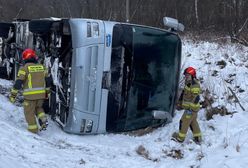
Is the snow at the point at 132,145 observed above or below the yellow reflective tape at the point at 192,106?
below

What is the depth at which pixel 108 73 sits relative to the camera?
7527mm

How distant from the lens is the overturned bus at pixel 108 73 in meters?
7.32

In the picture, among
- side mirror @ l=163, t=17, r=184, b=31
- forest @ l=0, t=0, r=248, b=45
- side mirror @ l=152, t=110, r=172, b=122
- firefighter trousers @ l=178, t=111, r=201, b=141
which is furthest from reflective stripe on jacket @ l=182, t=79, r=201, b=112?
A: forest @ l=0, t=0, r=248, b=45

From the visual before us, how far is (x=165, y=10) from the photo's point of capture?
22047 millimetres

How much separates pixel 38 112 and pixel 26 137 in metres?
0.98

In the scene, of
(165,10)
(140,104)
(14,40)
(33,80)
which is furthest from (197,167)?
(165,10)

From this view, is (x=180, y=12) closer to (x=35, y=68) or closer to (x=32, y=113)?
(x=35, y=68)

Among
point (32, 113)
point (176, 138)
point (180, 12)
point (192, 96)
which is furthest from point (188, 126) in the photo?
point (180, 12)

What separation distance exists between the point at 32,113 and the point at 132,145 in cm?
174

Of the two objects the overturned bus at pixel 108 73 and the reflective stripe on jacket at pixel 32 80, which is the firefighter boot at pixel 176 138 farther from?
the reflective stripe on jacket at pixel 32 80

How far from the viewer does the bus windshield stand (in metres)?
7.62

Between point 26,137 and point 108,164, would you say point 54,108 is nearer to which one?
point 26,137

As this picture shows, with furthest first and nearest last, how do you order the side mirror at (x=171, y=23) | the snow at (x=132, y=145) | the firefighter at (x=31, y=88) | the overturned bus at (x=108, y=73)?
1. the side mirror at (x=171, y=23)
2. the firefighter at (x=31, y=88)
3. the overturned bus at (x=108, y=73)
4. the snow at (x=132, y=145)

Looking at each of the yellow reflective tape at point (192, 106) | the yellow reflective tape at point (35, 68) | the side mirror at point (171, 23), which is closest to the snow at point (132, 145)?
the yellow reflective tape at point (192, 106)
